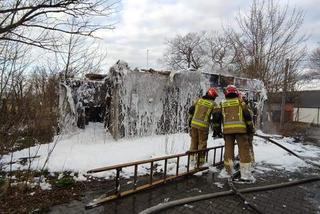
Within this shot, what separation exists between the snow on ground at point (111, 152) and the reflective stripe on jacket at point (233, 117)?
4.74 ft

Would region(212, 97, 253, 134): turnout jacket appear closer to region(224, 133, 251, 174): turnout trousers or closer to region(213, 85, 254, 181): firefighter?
region(213, 85, 254, 181): firefighter

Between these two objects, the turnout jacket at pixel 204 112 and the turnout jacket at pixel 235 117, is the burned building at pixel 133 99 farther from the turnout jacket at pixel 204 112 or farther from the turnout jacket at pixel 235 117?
the turnout jacket at pixel 235 117

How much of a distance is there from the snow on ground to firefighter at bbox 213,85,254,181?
3.86 ft

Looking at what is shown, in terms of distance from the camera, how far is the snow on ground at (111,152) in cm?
682

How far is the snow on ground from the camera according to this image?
6.82 meters

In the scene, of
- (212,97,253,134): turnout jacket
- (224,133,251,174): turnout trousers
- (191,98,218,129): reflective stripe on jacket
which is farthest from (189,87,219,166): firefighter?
(224,133,251,174): turnout trousers

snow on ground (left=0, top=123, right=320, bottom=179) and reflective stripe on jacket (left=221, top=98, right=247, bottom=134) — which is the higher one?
reflective stripe on jacket (left=221, top=98, right=247, bottom=134)

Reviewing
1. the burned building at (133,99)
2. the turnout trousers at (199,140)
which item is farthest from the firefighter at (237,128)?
the burned building at (133,99)

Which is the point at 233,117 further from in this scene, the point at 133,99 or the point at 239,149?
the point at 133,99

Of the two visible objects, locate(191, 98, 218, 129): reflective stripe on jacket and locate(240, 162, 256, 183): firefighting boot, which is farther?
locate(191, 98, 218, 129): reflective stripe on jacket

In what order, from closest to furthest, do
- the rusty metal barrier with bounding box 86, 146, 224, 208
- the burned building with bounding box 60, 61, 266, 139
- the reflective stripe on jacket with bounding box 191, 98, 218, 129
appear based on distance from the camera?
the rusty metal barrier with bounding box 86, 146, 224, 208
the reflective stripe on jacket with bounding box 191, 98, 218, 129
the burned building with bounding box 60, 61, 266, 139

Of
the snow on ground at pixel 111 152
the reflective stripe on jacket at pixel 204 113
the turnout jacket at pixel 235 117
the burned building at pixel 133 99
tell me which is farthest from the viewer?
the burned building at pixel 133 99

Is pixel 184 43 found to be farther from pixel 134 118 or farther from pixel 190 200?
pixel 190 200

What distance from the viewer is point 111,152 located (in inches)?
308
